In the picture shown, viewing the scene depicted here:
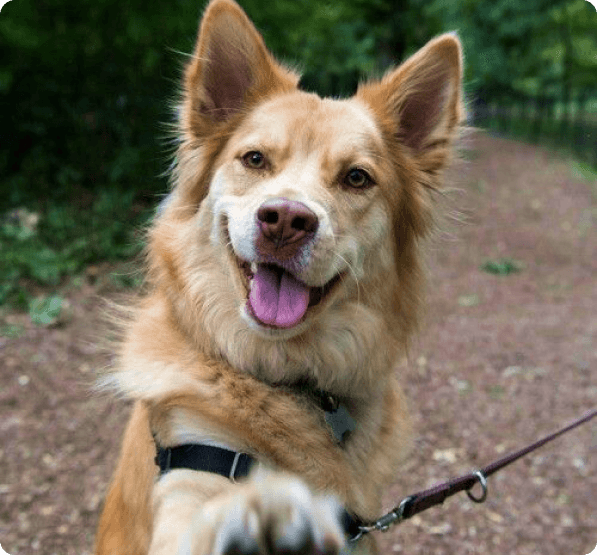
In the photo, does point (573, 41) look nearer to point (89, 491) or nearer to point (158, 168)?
point (158, 168)

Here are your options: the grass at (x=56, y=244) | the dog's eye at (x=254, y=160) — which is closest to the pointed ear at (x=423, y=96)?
the dog's eye at (x=254, y=160)

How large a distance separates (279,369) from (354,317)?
16.5 inches

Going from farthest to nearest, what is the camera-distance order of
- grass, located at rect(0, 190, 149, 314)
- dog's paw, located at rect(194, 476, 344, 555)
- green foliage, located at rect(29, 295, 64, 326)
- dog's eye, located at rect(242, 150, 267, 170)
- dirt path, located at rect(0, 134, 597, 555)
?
grass, located at rect(0, 190, 149, 314) → green foliage, located at rect(29, 295, 64, 326) → dirt path, located at rect(0, 134, 597, 555) → dog's eye, located at rect(242, 150, 267, 170) → dog's paw, located at rect(194, 476, 344, 555)

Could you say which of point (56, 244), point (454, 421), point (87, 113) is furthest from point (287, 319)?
point (87, 113)

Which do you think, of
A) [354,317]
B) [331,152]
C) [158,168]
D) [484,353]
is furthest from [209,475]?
[158,168]

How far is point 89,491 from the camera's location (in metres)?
4.35

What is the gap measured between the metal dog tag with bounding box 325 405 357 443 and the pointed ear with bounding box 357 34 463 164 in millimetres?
1364

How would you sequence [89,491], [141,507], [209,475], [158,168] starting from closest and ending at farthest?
1. [209,475]
2. [141,507]
3. [89,491]
4. [158,168]

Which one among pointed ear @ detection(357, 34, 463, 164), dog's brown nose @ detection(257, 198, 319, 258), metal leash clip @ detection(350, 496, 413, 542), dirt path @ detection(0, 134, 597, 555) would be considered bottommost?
dirt path @ detection(0, 134, 597, 555)

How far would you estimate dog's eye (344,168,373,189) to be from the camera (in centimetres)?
275

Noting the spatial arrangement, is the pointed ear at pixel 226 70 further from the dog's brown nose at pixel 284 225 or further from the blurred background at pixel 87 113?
the blurred background at pixel 87 113

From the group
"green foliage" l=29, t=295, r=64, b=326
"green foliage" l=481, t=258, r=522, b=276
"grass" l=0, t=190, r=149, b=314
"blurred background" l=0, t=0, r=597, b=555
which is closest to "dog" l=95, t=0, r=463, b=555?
"blurred background" l=0, t=0, r=597, b=555

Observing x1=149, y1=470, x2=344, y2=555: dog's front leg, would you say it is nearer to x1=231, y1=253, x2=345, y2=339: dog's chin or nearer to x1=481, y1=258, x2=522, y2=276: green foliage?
x1=231, y1=253, x2=345, y2=339: dog's chin

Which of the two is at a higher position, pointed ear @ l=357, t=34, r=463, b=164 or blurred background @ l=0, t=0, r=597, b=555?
pointed ear @ l=357, t=34, r=463, b=164
